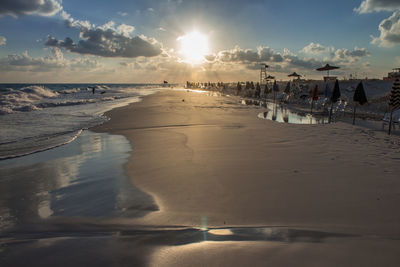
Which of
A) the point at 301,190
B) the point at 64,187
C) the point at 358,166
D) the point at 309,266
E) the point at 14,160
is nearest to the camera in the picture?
the point at 309,266

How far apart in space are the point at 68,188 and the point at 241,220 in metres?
3.26

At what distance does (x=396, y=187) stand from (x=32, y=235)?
5623 mm

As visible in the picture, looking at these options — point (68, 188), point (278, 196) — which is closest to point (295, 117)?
point (278, 196)

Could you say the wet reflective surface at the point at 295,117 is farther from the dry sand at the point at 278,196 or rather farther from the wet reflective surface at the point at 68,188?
the wet reflective surface at the point at 68,188

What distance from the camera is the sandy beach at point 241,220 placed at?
217 centimetres

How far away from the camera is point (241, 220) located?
2.90 m

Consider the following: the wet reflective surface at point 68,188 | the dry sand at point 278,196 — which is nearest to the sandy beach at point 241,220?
the dry sand at point 278,196

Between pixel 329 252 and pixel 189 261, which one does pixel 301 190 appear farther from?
pixel 189 261

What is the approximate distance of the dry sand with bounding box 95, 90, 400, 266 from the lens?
2.17 meters

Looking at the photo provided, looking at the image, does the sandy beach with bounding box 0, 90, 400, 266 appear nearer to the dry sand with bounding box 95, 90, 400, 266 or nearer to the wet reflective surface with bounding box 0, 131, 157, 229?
the dry sand with bounding box 95, 90, 400, 266

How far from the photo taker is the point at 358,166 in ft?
16.2

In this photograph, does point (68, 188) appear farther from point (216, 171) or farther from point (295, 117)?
point (295, 117)

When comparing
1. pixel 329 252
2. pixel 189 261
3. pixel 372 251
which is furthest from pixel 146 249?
pixel 372 251

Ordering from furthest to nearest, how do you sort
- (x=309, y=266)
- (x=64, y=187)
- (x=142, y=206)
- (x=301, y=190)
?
(x=64, y=187)
(x=301, y=190)
(x=142, y=206)
(x=309, y=266)
